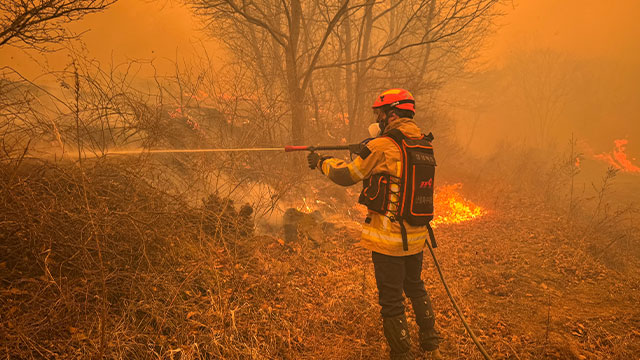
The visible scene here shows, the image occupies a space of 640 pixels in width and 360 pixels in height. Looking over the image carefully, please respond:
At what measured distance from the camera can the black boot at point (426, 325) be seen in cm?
298

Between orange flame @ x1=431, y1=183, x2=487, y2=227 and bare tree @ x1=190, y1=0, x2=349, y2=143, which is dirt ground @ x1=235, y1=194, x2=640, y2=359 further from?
bare tree @ x1=190, y1=0, x2=349, y2=143

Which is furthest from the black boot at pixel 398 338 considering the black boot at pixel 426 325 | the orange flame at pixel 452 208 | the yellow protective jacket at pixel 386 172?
the orange flame at pixel 452 208

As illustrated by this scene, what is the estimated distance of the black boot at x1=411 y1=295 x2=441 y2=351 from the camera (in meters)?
2.98

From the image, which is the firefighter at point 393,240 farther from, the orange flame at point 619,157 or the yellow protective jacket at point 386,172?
the orange flame at point 619,157

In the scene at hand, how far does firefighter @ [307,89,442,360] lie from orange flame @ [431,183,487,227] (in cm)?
540

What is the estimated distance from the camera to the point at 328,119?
9.28 meters

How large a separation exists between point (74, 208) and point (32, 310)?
1.04 m

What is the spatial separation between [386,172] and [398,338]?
1.50 metres

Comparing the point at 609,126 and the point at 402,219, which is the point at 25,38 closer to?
the point at 402,219

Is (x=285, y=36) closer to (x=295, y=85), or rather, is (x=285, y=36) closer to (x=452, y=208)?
(x=295, y=85)

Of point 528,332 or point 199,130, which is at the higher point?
point 199,130

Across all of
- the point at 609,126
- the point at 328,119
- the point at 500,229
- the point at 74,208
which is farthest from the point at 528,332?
the point at 609,126

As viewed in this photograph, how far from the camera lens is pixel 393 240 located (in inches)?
112

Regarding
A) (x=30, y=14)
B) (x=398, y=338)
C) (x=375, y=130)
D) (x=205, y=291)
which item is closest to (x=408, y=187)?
(x=375, y=130)
